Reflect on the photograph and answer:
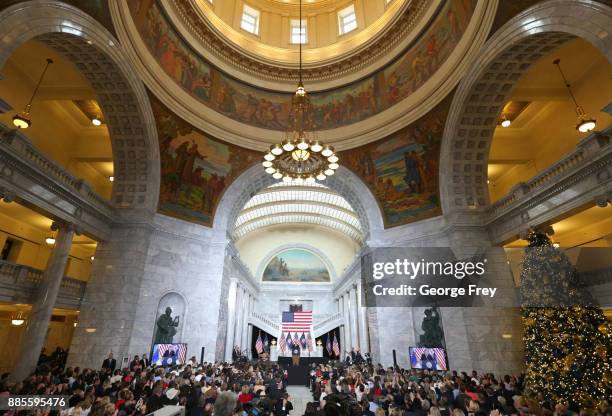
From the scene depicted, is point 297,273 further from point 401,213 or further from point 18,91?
point 18,91

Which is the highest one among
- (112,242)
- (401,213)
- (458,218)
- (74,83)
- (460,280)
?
(74,83)

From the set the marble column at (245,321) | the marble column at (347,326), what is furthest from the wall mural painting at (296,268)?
the marble column at (347,326)

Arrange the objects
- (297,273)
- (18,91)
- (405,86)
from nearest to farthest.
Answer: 1. (18,91)
2. (405,86)
3. (297,273)

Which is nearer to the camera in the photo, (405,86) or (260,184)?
(405,86)

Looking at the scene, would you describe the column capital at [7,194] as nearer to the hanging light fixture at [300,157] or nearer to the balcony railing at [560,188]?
the hanging light fixture at [300,157]

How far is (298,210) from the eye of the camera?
3172 cm

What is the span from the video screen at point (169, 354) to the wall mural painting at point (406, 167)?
1111 centimetres

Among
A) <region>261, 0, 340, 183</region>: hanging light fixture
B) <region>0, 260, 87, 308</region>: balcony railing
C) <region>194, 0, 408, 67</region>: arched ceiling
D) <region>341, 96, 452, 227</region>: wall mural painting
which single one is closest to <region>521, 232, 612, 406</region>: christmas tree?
<region>261, 0, 340, 183</region>: hanging light fixture

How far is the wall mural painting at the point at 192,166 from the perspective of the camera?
14266mm

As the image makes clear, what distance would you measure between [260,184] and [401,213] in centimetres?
804

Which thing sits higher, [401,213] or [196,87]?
[196,87]

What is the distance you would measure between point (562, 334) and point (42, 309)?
1398cm

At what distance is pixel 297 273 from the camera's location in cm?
3434

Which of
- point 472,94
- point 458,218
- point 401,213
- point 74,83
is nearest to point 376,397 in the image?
point 458,218
